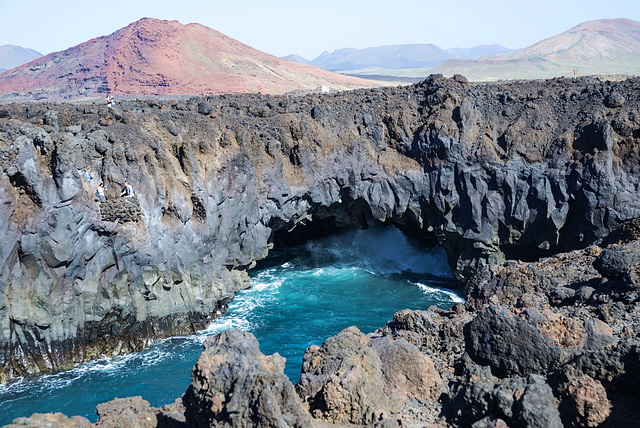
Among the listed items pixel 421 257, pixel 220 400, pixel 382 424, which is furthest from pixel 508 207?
pixel 220 400

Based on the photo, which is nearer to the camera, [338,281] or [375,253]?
[338,281]

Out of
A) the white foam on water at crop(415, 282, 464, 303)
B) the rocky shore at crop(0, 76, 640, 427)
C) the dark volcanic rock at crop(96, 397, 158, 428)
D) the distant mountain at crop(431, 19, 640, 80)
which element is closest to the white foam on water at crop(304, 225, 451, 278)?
the rocky shore at crop(0, 76, 640, 427)

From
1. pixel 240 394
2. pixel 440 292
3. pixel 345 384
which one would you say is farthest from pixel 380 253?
pixel 240 394

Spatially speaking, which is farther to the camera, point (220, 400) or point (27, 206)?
point (27, 206)

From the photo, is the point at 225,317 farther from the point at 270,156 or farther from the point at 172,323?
the point at 270,156

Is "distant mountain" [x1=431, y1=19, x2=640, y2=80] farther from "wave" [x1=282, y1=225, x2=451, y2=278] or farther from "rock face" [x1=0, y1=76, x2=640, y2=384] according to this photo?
"rock face" [x1=0, y1=76, x2=640, y2=384]

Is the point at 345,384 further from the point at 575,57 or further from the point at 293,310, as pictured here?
the point at 575,57

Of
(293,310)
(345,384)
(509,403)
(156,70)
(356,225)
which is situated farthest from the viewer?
(156,70)
